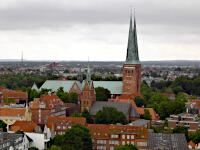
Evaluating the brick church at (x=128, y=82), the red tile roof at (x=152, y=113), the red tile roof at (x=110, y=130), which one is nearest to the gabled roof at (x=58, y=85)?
the brick church at (x=128, y=82)

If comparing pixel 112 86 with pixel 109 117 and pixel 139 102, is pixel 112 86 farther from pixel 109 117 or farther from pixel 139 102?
pixel 109 117

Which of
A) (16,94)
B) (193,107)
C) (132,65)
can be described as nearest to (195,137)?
(193,107)

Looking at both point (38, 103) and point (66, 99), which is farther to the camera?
point (66, 99)

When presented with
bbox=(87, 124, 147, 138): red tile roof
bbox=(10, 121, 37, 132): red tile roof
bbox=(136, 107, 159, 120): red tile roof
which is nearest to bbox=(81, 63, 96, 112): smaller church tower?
bbox=(136, 107, 159, 120): red tile roof

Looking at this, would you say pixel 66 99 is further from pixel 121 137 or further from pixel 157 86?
pixel 157 86

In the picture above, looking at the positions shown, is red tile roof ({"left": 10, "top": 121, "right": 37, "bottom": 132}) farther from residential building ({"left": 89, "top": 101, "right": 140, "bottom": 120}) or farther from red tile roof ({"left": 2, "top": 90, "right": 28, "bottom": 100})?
red tile roof ({"left": 2, "top": 90, "right": 28, "bottom": 100})

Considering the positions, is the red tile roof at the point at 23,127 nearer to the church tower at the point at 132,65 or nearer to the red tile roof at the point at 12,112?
the red tile roof at the point at 12,112

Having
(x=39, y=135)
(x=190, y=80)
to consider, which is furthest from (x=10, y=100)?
(x=190, y=80)

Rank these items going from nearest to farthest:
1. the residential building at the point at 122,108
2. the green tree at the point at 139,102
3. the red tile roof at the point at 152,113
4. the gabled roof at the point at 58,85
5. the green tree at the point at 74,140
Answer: the green tree at the point at 74,140, the residential building at the point at 122,108, the red tile roof at the point at 152,113, the green tree at the point at 139,102, the gabled roof at the point at 58,85
